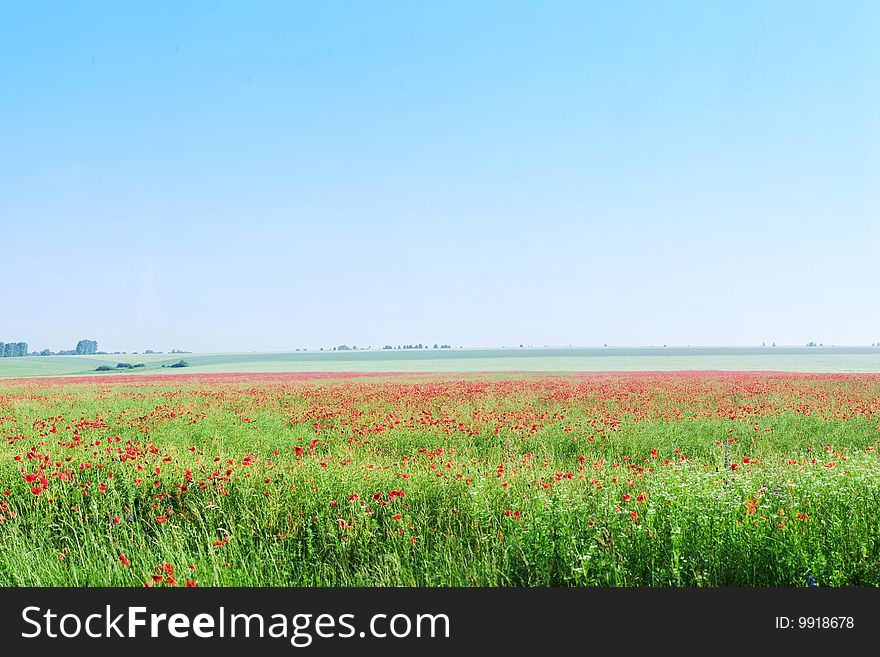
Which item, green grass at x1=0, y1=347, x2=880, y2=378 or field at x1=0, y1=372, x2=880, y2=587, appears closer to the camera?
field at x1=0, y1=372, x2=880, y2=587

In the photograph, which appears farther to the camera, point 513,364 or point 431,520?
point 513,364

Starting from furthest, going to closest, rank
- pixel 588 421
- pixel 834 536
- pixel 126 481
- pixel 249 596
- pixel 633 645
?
pixel 588 421
pixel 126 481
pixel 834 536
pixel 249 596
pixel 633 645

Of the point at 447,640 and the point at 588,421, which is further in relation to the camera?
the point at 588,421

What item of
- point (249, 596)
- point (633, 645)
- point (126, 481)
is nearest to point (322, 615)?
point (249, 596)

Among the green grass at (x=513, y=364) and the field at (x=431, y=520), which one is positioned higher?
the field at (x=431, y=520)

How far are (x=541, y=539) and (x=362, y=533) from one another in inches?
64.3

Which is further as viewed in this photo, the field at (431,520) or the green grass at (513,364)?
the green grass at (513,364)

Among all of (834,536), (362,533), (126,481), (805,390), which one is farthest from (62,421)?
(805,390)

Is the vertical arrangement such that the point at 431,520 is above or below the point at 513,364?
above

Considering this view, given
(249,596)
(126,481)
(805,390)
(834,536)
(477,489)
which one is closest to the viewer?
(249,596)

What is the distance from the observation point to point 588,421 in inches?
Answer: 513

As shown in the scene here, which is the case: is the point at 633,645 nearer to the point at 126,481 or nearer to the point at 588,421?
the point at 126,481

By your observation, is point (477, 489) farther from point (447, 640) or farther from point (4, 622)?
point (4, 622)

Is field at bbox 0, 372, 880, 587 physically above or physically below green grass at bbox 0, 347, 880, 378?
above
